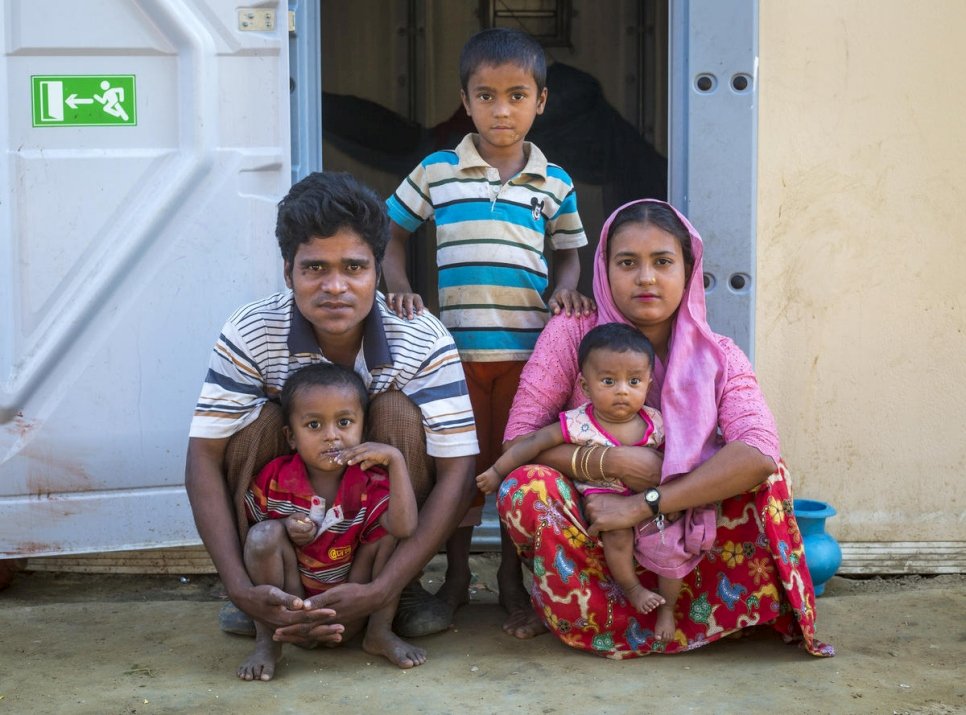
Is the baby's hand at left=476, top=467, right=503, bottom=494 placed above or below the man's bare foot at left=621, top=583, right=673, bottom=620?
above

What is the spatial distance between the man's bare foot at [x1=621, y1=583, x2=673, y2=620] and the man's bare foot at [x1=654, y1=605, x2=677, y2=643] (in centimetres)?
3

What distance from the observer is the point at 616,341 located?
9.29ft

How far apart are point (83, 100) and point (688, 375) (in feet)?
6.04

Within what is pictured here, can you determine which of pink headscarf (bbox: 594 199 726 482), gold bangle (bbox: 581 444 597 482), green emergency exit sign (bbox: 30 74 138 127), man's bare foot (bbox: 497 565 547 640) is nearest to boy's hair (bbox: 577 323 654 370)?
pink headscarf (bbox: 594 199 726 482)

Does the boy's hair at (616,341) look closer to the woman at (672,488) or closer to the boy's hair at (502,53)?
the woman at (672,488)

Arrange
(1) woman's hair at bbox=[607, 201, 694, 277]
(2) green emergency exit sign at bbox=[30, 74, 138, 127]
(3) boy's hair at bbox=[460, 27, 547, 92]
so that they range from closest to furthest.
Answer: (1) woman's hair at bbox=[607, 201, 694, 277]
(3) boy's hair at bbox=[460, 27, 547, 92]
(2) green emergency exit sign at bbox=[30, 74, 138, 127]

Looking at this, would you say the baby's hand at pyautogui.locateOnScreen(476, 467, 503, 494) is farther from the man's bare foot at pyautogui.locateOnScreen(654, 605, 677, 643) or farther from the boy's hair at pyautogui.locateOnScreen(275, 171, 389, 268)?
the boy's hair at pyautogui.locateOnScreen(275, 171, 389, 268)

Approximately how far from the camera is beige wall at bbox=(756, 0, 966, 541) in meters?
3.55

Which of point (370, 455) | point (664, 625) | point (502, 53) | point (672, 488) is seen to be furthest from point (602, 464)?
point (502, 53)

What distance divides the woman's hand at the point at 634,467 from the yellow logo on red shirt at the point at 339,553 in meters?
0.65

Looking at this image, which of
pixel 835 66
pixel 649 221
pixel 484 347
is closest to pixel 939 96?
pixel 835 66

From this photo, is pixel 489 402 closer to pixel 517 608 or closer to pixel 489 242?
pixel 489 242

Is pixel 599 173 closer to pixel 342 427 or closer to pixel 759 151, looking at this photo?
pixel 759 151

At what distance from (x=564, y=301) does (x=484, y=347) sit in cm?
26
